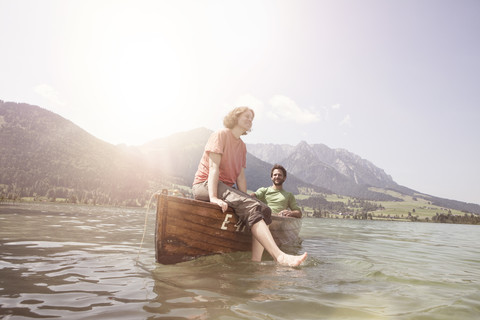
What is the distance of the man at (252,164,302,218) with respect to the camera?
1052 cm

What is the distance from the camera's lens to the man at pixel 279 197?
1052cm

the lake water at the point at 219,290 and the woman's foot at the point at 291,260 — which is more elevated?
the woman's foot at the point at 291,260

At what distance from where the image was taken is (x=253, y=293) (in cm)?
417

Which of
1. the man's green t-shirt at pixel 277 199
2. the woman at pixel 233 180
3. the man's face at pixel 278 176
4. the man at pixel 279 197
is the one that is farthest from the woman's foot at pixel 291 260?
the man's green t-shirt at pixel 277 199

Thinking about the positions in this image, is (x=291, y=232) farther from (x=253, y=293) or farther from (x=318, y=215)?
(x=318, y=215)

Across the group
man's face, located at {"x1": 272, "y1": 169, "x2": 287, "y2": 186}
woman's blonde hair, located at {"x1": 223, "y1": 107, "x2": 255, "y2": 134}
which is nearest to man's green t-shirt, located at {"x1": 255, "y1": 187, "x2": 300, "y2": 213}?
man's face, located at {"x1": 272, "y1": 169, "x2": 287, "y2": 186}

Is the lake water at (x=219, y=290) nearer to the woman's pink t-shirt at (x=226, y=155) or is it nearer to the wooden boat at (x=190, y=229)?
the wooden boat at (x=190, y=229)

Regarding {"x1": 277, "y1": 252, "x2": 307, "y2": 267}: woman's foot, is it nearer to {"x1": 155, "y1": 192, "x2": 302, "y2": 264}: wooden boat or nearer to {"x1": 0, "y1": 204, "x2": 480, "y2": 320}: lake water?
{"x1": 0, "y1": 204, "x2": 480, "y2": 320}: lake water

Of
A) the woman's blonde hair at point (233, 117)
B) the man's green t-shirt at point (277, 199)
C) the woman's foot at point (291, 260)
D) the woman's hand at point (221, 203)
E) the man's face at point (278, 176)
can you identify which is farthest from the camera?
the man's green t-shirt at point (277, 199)

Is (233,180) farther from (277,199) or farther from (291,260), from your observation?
(277,199)

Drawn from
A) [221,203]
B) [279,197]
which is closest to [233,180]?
[221,203]

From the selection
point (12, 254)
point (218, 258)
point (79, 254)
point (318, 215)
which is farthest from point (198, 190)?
point (318, 215)

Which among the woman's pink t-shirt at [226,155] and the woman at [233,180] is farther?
the woman's pink t-shirt at [226,155]

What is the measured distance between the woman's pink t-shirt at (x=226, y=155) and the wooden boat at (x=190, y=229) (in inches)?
29.5
